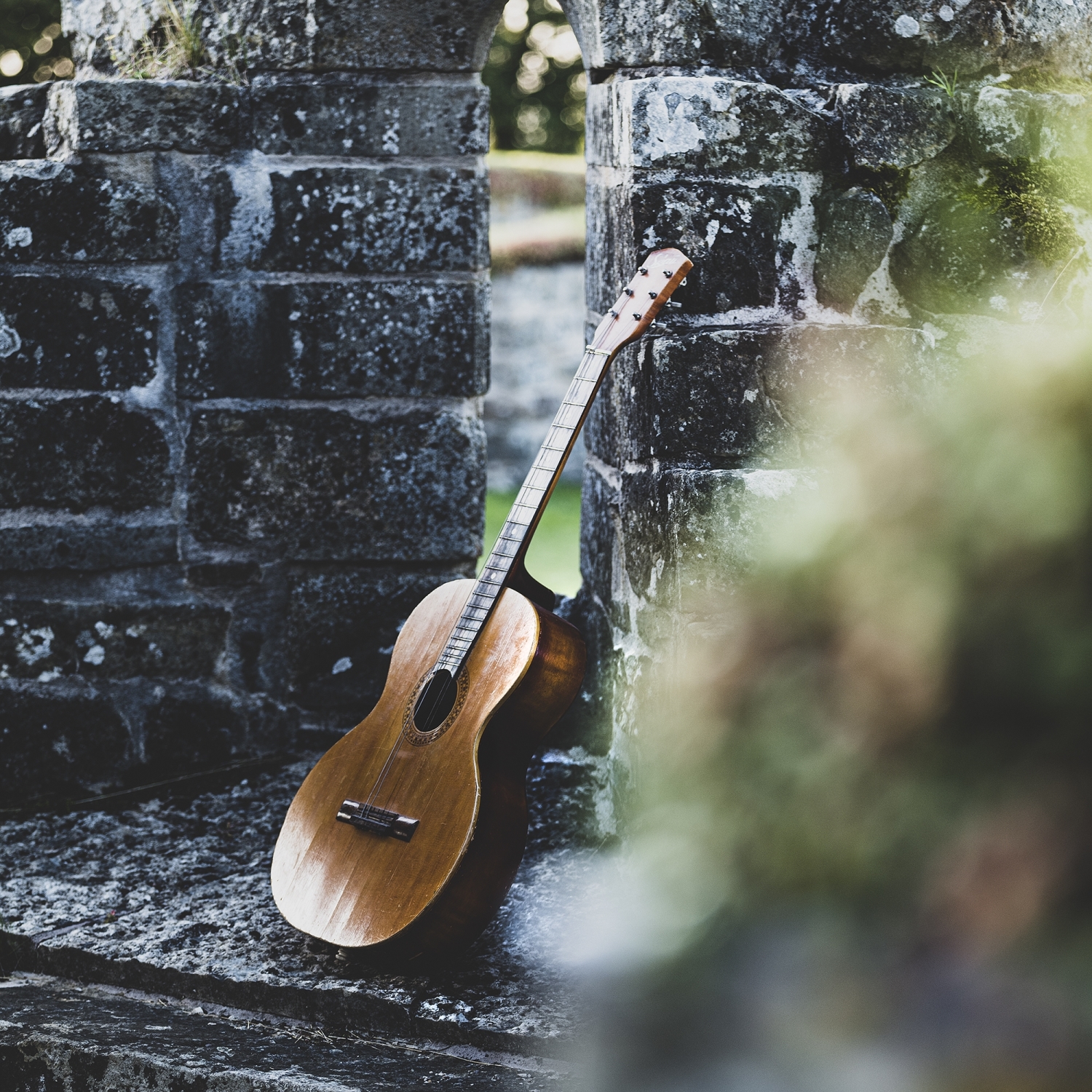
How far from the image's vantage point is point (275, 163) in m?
2.52

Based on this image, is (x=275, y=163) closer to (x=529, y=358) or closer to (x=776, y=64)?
(x=776, y=64)

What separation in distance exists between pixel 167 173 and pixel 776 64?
1.25 m

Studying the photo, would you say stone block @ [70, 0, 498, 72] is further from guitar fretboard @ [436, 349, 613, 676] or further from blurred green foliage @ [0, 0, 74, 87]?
blurred green foliage @ [0, 0, 74, 87]

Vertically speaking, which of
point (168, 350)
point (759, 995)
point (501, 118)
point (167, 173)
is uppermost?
point (501, 118)

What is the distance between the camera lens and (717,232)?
2.02 m

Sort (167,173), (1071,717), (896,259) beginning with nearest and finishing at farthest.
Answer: (1071,717)
(896,259)
(167,173)

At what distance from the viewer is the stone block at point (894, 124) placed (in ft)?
6.48

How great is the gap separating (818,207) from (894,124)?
6.7 inches

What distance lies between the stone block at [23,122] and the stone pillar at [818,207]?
1.27m

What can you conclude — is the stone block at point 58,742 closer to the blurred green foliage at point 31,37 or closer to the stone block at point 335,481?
the stone block at point 335,481

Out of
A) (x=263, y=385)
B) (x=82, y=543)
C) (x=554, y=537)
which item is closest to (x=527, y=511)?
(x=263, y=385)

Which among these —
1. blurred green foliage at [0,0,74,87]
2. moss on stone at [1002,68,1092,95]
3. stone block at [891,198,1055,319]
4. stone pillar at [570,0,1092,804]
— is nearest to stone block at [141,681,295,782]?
stone pillar at [570,0,1092,804]

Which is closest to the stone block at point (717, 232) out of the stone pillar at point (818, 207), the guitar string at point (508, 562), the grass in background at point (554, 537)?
the stone pillar at point (818, 207)

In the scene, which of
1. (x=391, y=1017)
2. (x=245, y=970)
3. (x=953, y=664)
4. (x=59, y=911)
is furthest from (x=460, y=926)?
(x=953, y=664)
